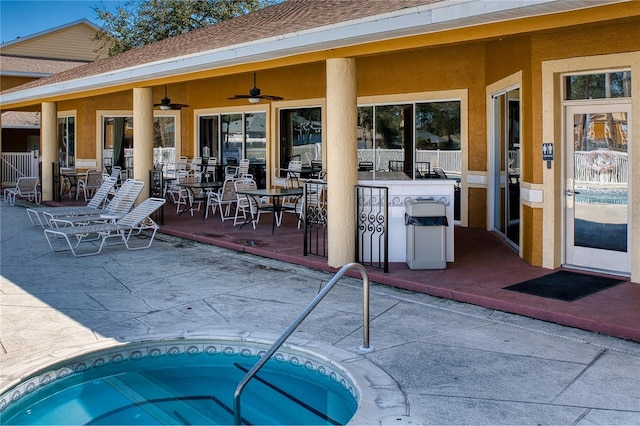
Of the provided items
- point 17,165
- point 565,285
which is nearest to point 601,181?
point 565,285

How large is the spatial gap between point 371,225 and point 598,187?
9.50 feet

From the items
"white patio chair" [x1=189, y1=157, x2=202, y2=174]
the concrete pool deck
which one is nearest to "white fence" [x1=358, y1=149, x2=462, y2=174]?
the concrete pool deck

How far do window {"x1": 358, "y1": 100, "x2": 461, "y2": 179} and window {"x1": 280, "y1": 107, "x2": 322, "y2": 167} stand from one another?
4.26ft

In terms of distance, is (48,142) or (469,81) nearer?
(469,81)

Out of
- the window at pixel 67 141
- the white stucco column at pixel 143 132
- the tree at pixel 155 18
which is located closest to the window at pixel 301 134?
the white stucco column at pixel 143 132

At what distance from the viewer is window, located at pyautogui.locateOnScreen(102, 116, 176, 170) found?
1783cm

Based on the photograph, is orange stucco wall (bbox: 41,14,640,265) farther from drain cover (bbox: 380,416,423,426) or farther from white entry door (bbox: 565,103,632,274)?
drain cover (bbox: 380,416,423,426)

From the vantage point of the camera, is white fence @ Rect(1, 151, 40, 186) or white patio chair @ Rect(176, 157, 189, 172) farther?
white fence @ Rect(1, 151, 40, 186)

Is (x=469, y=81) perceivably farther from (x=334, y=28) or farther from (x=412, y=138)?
(x=334, y=28)

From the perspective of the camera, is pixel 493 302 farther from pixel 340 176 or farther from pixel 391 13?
pixel 391 13

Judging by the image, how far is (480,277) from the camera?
741 centimetres

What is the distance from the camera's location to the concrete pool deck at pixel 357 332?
13.1 ft

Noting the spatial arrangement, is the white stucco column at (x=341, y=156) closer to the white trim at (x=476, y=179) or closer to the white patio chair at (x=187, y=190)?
the white trim at (x=476, y=179)

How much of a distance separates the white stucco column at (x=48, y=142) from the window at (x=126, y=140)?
188 centimetres
